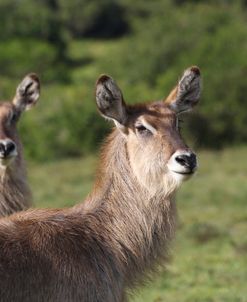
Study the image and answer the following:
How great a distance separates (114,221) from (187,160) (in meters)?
0.78

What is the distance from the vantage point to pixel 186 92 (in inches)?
306

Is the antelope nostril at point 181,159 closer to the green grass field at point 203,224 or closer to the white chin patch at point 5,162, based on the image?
the green grass field at point 203,224

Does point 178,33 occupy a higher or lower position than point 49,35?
lower

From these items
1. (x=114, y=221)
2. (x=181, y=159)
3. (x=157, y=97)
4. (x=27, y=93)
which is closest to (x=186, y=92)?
(x=181, y=159)

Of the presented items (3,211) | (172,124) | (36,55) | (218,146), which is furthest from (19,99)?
(36,55)

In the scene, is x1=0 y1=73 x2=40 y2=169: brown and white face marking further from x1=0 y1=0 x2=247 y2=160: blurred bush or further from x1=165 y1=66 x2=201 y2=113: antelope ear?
x1=0 y1=0 x2=247 y2=160: blurred bush

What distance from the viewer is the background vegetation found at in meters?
14.4

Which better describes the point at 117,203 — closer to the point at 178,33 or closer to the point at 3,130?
the point at 3,130

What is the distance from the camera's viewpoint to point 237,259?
45.7 feet

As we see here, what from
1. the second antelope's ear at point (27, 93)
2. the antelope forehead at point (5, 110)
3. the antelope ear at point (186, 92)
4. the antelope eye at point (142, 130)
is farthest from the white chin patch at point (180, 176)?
the second antelope's ear at point (27, 93)

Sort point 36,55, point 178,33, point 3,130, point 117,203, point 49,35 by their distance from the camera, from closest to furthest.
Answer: point 117,203
point 3,130
point 178,33
point 36,55
point 49,35

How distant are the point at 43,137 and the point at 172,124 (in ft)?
108

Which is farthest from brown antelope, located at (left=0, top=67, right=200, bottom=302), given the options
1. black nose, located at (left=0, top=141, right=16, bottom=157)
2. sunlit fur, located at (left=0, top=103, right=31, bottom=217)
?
sunlit fur, located at (left=0, top=103, right=31, bottom=217)

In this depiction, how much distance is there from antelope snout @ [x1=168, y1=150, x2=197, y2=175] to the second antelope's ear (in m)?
4.57
